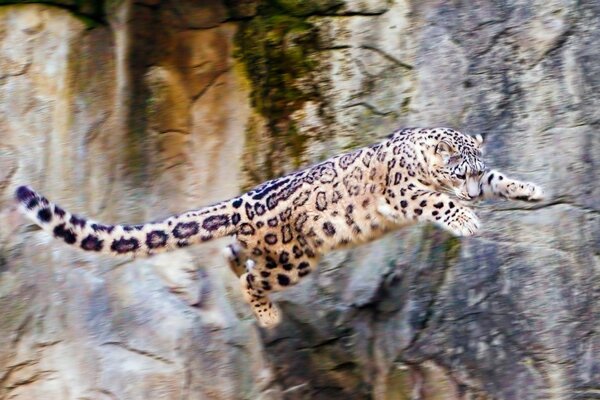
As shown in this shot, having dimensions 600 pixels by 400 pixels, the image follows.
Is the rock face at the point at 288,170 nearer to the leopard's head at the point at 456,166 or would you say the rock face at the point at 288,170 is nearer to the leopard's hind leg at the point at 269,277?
the leopard's hind leg at the point at 269,277

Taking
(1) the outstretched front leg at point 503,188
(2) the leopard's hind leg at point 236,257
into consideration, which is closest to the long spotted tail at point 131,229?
(2) the leopard's hind leg at point 236,257

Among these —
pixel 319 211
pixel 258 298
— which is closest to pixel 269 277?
pixel 258 298

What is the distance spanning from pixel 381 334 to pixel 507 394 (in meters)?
0.70

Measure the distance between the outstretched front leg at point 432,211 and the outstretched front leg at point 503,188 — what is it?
20cm

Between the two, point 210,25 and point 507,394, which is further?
point 210,25

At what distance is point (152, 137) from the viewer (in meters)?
5.70

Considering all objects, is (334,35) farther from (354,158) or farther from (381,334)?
(381,334)

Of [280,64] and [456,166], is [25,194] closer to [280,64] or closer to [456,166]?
[280,64]

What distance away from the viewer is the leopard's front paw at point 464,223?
15.1 feet

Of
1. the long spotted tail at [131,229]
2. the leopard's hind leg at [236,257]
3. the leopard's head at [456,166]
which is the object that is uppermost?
the leopard's head at [456,166]

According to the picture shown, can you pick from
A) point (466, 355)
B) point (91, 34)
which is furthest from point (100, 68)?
point (466, 355)

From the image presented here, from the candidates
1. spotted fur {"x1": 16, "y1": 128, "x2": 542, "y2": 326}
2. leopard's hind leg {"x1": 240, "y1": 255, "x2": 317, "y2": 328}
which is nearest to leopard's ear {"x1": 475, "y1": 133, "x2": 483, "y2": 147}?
spotted fur {"x1": 16, "y1": 128, "x2": 542, "y2": 326}

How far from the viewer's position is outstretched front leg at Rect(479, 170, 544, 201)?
15.9 ft

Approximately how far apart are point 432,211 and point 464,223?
0.63ft
